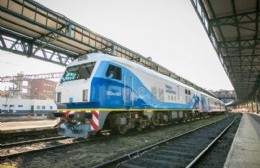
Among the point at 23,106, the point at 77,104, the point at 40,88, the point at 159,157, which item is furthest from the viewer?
the point at 40,88

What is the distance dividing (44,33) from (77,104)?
7.16 m

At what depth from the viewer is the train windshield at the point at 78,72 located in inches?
349

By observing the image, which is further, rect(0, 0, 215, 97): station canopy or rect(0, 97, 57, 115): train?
rect(0, 97, 57, 115): train

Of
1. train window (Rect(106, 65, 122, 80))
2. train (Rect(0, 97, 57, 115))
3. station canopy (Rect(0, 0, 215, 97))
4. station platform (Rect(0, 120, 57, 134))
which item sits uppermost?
station canopy (Rect(0, 0, 215, 97))

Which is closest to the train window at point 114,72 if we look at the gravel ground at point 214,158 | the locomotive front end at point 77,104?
the locomotive front end at point 77,104

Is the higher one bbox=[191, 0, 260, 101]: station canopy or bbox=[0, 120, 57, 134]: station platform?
bbox=[191, 0, 260, 101]: station canopy

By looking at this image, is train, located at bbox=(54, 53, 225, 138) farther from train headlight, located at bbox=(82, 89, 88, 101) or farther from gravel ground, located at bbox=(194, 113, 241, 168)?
gravel ground, located at bbox=(194, 113, 241, 168)

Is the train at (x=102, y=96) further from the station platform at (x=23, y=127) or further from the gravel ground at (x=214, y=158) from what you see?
the gravel ground at (x=214, y=158)

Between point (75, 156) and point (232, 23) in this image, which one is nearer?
point (75, 156)

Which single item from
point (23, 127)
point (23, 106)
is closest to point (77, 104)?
point (23, 127)

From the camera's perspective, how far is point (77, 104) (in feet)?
27.9

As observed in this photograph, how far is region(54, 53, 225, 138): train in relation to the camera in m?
Result: 8.06

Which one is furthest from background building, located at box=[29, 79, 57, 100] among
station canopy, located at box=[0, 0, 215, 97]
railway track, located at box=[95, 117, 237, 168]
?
railway track, located at box=[95, 117, 237, 168]

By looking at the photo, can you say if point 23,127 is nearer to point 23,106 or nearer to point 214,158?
point 214,158
